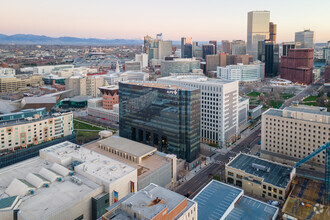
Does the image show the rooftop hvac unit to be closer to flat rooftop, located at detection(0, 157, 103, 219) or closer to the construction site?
the construction site

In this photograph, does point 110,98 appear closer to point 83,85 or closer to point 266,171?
point 83,85

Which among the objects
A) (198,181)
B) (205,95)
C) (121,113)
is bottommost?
(198,181)

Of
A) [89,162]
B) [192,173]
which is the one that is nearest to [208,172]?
[192,173]

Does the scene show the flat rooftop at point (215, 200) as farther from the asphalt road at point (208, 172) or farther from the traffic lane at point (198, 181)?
the traffic lane at point (198, 181)

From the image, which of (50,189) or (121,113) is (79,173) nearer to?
(50,189)

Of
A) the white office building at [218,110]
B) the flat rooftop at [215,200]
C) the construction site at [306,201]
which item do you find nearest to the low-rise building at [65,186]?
the flat rooftop at [215,200]

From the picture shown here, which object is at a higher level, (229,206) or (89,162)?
(89,162)

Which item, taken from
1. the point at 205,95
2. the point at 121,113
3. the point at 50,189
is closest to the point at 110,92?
the point at 121,113
